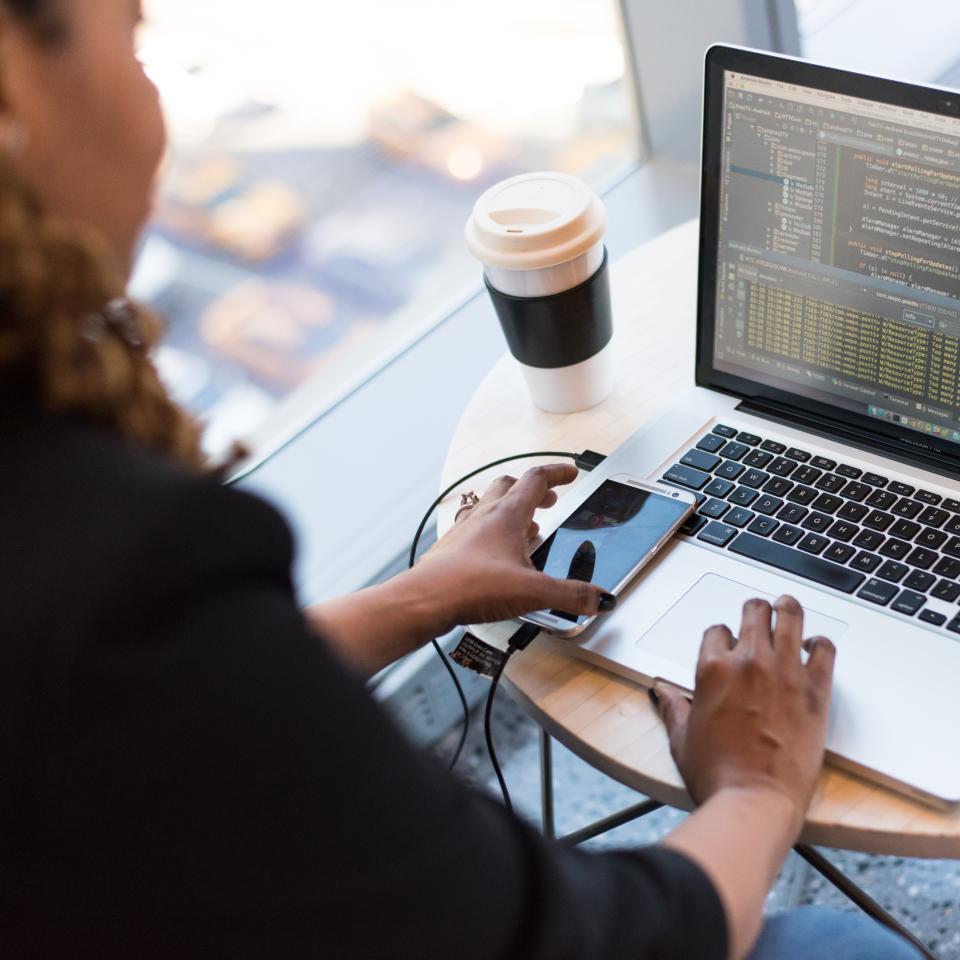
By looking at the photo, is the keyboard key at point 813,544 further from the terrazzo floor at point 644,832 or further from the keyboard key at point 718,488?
the terrazzo floor at point 644,832

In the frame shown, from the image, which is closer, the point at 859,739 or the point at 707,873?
the point at 707,873

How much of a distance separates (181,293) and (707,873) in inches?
52.3

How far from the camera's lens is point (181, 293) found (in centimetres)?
176

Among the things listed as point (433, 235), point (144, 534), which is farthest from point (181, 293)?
point (144, 534)

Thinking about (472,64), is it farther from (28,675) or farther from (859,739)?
(28,675)

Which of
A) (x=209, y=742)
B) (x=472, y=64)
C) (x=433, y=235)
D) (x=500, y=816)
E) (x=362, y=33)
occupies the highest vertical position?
(x=209, y=742)

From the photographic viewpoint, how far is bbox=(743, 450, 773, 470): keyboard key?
3.24ft

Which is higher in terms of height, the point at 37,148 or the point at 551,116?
the point at 37,148

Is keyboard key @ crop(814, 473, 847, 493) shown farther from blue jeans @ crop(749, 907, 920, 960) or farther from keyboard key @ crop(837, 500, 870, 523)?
blue jeans @ crop(749, 907, 920, 960)

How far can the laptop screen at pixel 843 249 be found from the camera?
33.8 inches

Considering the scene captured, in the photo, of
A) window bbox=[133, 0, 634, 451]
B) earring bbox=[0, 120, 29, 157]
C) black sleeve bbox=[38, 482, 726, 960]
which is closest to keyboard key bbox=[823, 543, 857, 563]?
black sleeve bbox=[38, 482, 726, 960]

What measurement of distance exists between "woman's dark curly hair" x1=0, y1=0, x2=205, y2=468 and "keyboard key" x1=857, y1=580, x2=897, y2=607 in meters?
0.55

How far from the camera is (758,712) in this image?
77 cm

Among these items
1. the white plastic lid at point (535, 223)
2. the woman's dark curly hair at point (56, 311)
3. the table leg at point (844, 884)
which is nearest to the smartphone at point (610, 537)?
the white plastic lid at point (535, 223)
